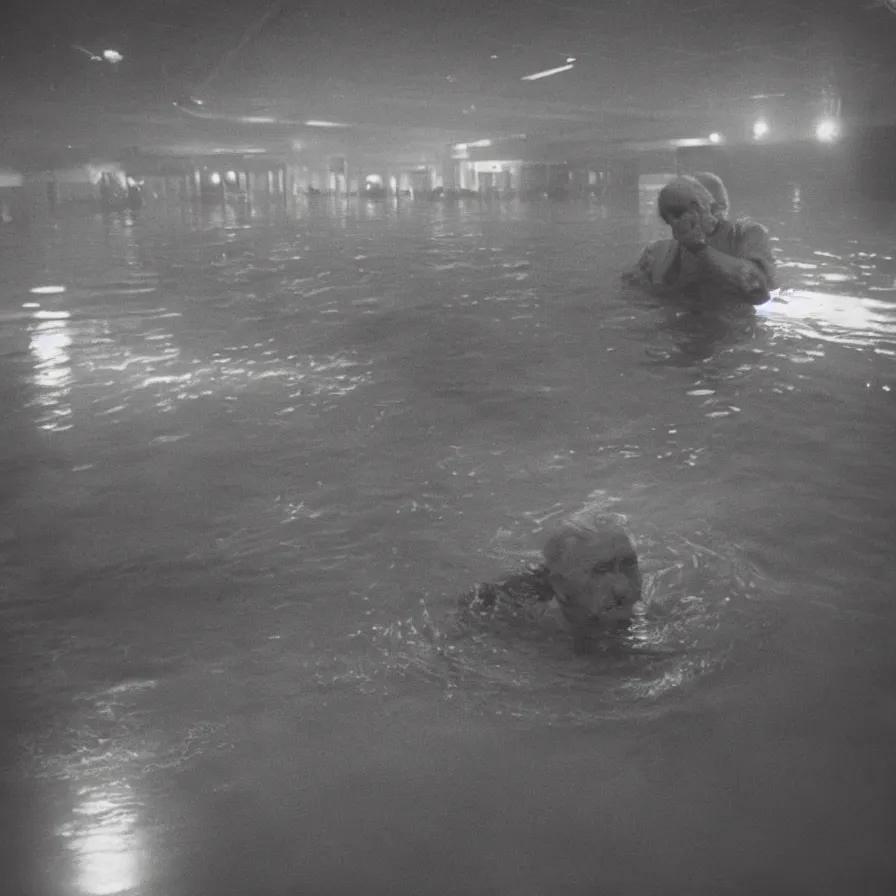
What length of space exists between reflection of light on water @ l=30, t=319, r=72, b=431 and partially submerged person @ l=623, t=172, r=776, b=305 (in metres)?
5.29

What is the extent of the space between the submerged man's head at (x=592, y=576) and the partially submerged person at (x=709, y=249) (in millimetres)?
6446

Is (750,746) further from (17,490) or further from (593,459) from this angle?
(17,490)

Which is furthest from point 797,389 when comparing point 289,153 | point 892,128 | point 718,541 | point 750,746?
point 289,153

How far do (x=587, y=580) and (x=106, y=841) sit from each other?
1.53 metres

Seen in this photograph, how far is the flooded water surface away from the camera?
225 cm

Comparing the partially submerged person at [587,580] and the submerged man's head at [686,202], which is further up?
the submerged man's head at [686,202]

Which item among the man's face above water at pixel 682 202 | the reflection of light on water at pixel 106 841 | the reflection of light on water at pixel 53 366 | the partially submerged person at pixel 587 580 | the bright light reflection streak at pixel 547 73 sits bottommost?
the reflection of light on water at pixel 106 841

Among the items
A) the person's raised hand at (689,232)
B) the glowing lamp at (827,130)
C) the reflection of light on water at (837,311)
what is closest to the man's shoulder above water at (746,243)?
the reflection of light on water at (837,311)

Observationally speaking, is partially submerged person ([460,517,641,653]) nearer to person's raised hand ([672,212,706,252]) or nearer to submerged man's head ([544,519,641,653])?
submerged man's head ([544,519,641,653])

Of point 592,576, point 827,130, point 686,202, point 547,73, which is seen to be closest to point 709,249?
point 686,202

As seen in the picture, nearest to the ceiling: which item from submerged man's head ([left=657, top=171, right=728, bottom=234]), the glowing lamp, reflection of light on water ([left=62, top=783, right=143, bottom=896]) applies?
the glowing lamp

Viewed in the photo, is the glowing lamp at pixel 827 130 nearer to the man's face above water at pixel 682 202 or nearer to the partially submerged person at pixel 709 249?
the partially submerged person at pixel 709 249

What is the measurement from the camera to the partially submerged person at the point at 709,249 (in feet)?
29.4

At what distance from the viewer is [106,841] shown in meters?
2.28
